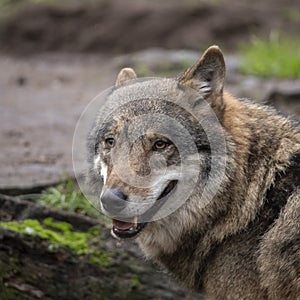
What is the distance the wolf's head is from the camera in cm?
475

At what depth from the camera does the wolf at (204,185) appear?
4.74 m

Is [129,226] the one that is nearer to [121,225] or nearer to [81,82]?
[121,225]

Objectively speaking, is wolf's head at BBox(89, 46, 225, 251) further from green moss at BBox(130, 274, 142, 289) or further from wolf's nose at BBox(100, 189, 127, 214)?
green moss at BBox(130, 274, 142, 289)

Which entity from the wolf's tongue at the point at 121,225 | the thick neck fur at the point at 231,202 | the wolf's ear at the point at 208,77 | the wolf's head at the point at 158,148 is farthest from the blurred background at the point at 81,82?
the wolf's ear at the point at 208,77

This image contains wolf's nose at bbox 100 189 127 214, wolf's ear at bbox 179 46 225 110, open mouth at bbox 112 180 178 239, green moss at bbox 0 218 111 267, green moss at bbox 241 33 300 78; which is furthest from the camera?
green moss at bbox 241 33 300 78

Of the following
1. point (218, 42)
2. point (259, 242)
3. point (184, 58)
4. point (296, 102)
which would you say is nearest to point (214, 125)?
point (259, 242)

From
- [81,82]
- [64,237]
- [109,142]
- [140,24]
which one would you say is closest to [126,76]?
[109,142]

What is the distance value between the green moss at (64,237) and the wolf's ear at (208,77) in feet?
5.36

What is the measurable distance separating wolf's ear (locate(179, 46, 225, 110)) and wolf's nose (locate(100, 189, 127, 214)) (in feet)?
3.25

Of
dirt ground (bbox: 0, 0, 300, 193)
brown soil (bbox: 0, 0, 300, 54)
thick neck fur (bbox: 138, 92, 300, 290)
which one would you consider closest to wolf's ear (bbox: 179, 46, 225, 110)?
thick neck fur (bbox: 138, 92, 300, 290)

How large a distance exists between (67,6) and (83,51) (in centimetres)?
129

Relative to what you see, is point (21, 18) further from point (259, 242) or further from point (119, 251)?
point (259, 242)

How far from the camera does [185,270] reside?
17.0ft

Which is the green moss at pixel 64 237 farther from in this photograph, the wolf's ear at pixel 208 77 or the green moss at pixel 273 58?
the green moss at pixel 273 58
